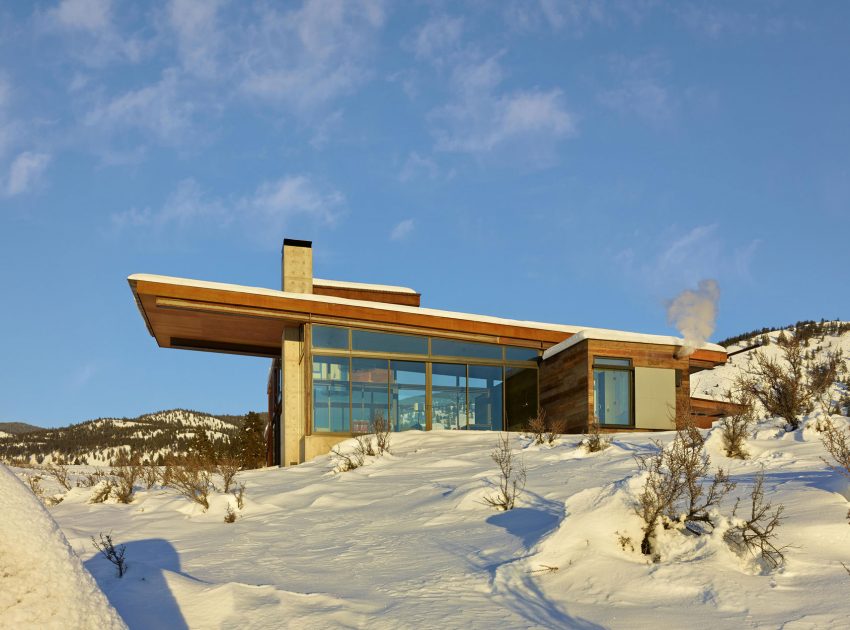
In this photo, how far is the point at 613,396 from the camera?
19344 mm

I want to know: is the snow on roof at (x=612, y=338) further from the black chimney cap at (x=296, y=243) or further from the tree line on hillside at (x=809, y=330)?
the tree line on hillside at (x=809, y=330)

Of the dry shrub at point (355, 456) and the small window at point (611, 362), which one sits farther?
the small window at point (611, 362)

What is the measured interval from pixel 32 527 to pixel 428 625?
2653mm

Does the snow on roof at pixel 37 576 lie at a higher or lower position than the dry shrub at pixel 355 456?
higher

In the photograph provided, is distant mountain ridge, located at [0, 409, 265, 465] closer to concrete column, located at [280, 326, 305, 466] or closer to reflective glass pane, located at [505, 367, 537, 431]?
concrete column, located at [280, 326, 305, 466]

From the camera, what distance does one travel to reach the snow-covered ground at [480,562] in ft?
16.0

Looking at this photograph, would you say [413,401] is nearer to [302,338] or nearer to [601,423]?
[302,338]

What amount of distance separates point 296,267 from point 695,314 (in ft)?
34.6

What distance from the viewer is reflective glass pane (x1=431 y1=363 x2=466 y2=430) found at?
65.4ft

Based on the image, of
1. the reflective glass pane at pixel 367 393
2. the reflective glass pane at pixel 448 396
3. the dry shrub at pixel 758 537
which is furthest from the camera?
the reflective glass pane at pixel 448 396

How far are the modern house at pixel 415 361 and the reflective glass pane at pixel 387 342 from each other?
3 cm

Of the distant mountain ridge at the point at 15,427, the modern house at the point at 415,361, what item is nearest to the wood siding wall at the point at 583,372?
the modern house at the point at 415,361

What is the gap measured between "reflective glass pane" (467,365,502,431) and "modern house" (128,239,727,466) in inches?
1.1

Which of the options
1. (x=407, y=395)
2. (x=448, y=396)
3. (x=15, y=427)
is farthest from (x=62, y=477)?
(x=15, y=427)
